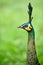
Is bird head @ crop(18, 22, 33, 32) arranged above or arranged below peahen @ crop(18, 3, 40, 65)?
above

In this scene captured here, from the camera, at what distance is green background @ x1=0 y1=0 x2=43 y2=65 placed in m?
4.09

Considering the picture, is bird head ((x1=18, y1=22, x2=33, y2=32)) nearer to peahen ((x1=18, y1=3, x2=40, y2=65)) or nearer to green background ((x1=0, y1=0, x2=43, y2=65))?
peahen ((x1=18, y1=3, x2=40, y2=65))

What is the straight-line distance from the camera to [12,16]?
13.7 feet

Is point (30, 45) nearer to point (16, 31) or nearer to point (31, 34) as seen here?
point (31, 34)

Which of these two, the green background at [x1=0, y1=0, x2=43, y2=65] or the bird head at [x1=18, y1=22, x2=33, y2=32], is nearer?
the bird head at [x1=18, y1=22, x2=33, y2=32]

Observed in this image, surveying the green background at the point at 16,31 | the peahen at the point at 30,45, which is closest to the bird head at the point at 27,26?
the peahen at the point at 30,45

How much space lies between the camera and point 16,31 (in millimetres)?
4141

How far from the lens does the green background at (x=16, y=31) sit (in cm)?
409

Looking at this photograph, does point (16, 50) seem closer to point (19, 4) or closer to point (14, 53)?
point (14, 53)

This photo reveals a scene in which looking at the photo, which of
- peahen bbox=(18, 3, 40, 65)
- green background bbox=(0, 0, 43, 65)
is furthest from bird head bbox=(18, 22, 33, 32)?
green background bbox=(0, 0, 43, 65)

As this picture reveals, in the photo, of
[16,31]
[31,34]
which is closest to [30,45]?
[31,34]

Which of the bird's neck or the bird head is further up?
the bird head

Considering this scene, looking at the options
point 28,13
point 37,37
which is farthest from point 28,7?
point 37,37

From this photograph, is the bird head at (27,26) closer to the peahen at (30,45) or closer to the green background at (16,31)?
the peahen at (30,45)
